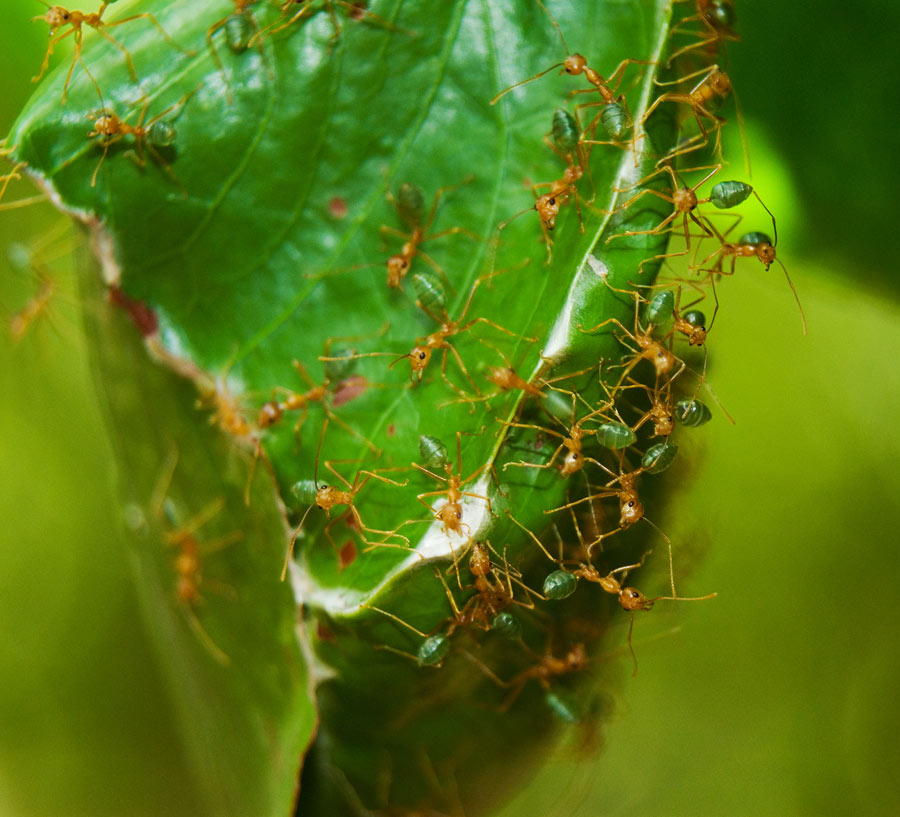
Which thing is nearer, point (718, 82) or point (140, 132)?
point (140, 132)

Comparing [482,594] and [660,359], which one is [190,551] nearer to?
[482,594]

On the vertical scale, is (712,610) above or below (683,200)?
below

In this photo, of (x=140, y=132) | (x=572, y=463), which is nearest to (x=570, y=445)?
(x=572, y=463)

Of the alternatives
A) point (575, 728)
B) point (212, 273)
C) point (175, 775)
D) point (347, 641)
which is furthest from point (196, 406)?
point (175, 775)

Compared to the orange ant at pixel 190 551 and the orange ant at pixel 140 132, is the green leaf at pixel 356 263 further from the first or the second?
the orange ant at pixel 190 551

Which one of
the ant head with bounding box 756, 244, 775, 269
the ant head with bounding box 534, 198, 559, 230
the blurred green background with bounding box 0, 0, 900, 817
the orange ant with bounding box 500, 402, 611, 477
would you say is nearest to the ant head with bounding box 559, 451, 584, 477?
the orange ant with bounding box 500, 402, 611, 477

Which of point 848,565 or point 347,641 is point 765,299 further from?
point 347,641
